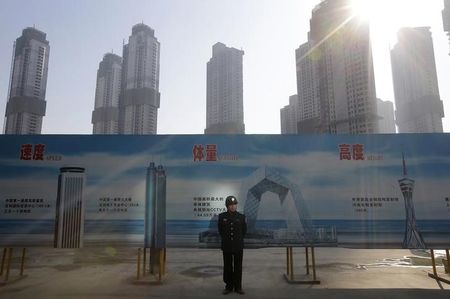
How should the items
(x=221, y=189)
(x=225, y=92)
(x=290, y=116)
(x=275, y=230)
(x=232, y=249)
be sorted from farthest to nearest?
(x=290, y=116) < (x=225, y=92) < (x=221, y=189) < (x=275, y=230) < (x=232, y=249)

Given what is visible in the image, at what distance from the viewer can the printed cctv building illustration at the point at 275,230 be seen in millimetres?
6965

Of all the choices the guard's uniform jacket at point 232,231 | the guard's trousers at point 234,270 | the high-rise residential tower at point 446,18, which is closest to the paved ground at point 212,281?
the guard's trousers at point 234,270

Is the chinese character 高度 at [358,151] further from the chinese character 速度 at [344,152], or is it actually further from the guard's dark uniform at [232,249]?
the guard's dark uniform at [232,249]

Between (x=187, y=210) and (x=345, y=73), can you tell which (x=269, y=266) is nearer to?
(x=187, y=210)

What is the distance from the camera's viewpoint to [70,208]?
7125 millimetres

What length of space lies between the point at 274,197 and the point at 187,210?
187 cm

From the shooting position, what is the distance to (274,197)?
A: 719 cm

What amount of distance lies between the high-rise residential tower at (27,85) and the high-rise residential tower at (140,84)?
21.8 meters

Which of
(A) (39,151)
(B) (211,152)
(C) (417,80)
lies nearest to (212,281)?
(B) (211,152)

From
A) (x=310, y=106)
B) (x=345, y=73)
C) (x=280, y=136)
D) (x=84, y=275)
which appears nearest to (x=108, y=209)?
(x=84, y=275)

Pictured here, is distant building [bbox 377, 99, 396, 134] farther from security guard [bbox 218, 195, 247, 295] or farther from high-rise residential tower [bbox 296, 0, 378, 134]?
security guard [bbox 218, 195, 247, 295]

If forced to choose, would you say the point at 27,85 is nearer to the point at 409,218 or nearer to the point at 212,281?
the point at 212,281

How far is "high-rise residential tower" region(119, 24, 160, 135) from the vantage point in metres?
91.9

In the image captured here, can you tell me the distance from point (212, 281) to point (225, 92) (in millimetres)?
92031
